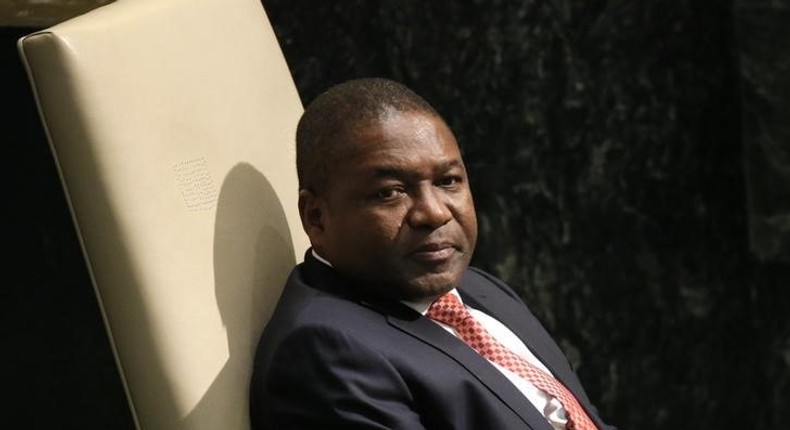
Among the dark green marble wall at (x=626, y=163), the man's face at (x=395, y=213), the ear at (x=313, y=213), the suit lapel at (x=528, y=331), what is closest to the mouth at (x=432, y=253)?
the man's face at (x=395, y=213)

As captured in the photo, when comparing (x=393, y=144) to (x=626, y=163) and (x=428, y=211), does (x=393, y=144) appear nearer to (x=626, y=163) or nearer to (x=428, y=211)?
(x=428, y=211)

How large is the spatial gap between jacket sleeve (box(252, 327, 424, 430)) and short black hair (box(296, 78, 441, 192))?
21 cm

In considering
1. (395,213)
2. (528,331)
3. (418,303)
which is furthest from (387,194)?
(528,331)

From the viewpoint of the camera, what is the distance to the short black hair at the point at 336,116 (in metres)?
1.61

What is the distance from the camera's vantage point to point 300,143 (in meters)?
1.67

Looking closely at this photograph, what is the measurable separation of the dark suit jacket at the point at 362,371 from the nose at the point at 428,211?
0.10 metres

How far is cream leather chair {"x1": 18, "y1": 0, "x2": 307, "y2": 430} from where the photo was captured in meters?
1.48

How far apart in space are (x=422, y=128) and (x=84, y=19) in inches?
14.7

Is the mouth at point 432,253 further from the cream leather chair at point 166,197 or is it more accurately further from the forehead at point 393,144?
the cream leather chair at point 166,197

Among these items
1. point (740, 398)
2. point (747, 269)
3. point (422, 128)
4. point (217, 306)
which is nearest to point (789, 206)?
point (747, 269)

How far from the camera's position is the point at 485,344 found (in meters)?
1.67

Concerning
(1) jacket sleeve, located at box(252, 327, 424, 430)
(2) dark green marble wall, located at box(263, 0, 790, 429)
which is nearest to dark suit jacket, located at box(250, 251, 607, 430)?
(1) jacket sleeve, located at box(252, 327, 424, 430)

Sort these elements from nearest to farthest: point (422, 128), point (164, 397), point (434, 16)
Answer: point (164, 397) → point (422, 128) → point (434, 16)

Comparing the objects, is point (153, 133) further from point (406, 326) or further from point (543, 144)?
point (543, 144)
